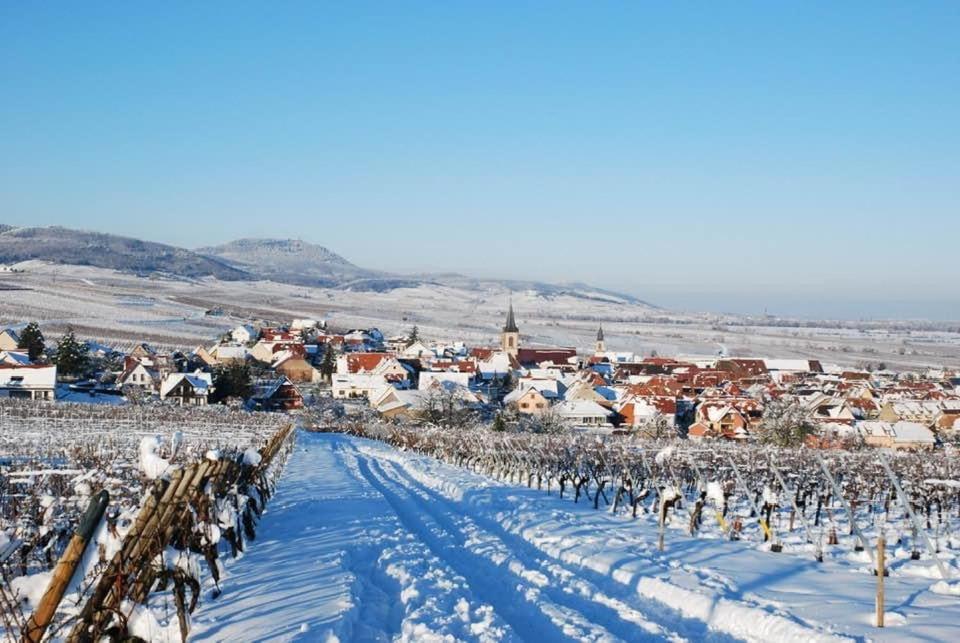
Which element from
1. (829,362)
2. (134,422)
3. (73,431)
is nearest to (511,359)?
(134,422)

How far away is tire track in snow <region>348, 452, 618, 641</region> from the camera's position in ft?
26.1

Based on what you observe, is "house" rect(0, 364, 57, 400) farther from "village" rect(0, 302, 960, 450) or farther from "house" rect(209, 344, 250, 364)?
"house" rect(209, 344, 250, 364)

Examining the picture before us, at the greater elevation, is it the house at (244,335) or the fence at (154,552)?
the fence at (154,552)

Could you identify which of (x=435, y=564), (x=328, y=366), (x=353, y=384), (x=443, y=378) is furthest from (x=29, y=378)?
(x=435, y=564)

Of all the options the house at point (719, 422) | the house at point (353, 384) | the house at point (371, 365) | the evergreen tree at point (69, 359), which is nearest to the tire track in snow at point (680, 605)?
the house at point (719, 422)

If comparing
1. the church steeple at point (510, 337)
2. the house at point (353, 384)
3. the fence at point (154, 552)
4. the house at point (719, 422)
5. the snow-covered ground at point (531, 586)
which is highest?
the fence at point (154, 552)

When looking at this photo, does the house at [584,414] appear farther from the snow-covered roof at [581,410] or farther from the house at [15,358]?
the house at [15,358]

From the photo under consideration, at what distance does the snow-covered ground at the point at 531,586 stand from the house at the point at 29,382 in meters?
50.0

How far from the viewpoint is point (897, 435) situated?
5494 centimetres

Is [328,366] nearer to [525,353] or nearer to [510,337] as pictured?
[510,337]

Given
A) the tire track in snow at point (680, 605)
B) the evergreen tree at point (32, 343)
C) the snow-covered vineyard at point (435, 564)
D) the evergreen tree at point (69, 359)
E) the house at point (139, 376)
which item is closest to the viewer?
the snow-covered vineyard at point (435, 564)

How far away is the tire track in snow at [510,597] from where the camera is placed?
313 inches

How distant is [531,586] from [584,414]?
5645 cm

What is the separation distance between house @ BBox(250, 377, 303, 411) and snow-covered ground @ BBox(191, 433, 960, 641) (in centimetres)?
5218
